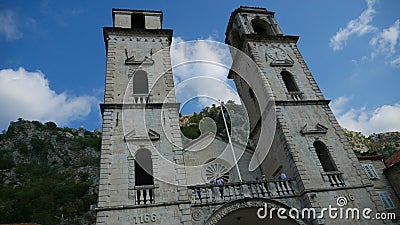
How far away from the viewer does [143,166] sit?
44.5ft

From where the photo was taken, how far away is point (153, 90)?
639 inches

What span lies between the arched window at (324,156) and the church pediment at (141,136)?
8.86 meters

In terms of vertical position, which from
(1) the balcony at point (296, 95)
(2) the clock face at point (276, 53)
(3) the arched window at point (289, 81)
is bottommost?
(1) the balcony at point (296, 95)

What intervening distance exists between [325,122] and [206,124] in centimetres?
838

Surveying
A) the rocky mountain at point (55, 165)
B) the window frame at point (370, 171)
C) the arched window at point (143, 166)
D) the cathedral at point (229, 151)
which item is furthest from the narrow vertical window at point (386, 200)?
the arched window at point (143, 166)

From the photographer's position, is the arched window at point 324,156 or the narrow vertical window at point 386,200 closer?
the arched window at point 324,156

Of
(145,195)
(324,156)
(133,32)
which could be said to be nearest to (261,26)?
(133,32)

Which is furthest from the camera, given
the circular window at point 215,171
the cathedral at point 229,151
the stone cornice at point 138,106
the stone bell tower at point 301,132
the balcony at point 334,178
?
the circular window at point 215,171

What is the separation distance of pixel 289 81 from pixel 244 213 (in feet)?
33.4

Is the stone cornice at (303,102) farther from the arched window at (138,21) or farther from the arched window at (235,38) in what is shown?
the arched window at (138,21)

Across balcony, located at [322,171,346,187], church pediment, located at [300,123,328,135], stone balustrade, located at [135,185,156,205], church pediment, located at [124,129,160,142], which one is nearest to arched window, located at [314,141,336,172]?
church pediment, located at [300,123,328,135]

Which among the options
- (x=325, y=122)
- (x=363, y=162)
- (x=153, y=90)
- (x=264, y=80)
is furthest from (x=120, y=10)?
(x=363, y=162)

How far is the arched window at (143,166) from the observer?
1346 cm

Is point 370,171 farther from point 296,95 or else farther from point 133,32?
point 133,32
